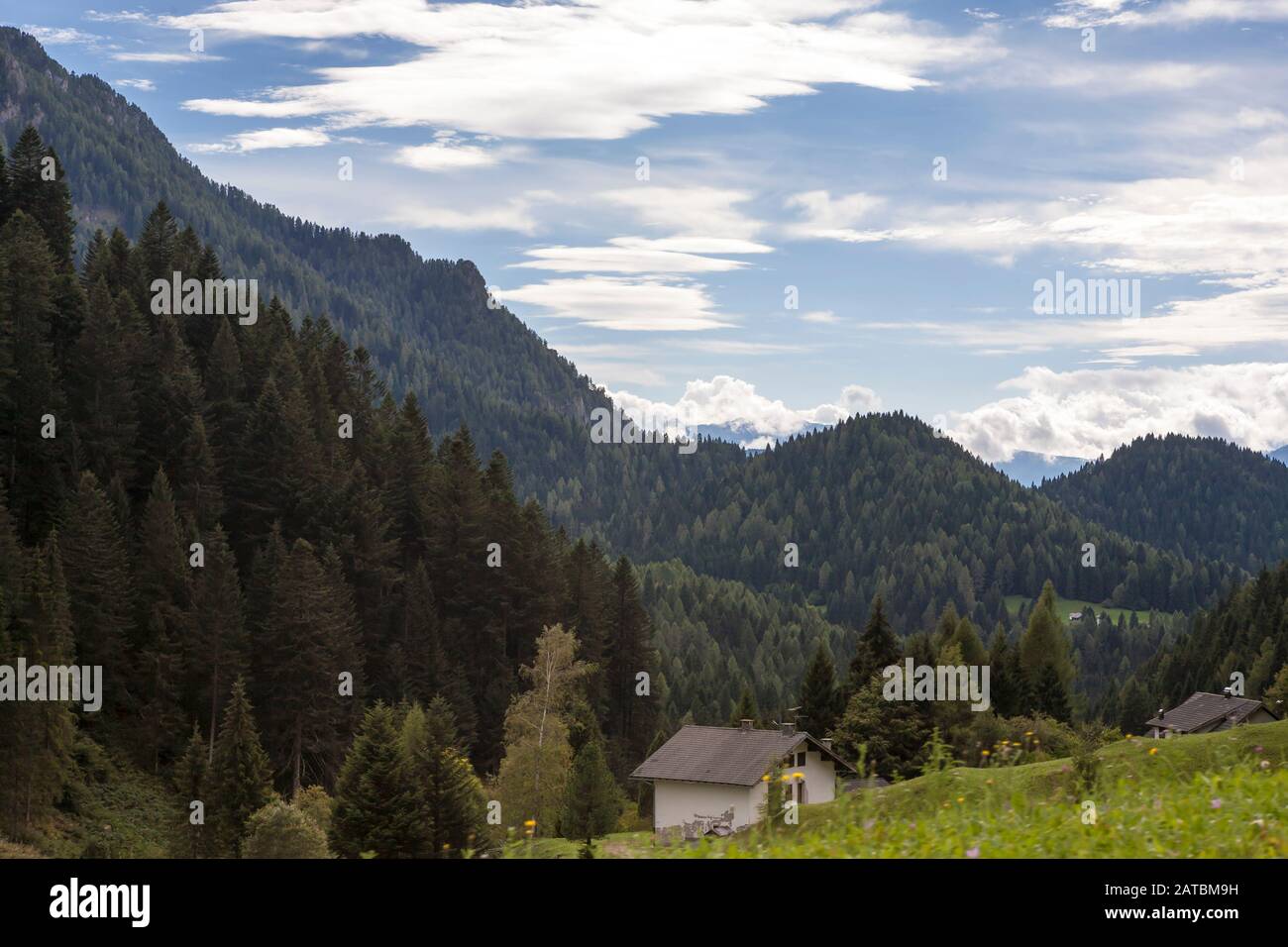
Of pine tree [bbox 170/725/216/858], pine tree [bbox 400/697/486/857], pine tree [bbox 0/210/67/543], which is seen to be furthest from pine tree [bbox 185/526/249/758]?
pine tree [bbox 400/697/486/857]

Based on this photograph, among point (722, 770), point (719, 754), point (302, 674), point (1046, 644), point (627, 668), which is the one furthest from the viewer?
point (1046, 644)

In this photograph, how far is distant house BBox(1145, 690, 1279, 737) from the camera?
80875 mm

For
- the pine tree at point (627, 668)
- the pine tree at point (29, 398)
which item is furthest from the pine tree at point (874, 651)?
the pine tree at point (29, 398)

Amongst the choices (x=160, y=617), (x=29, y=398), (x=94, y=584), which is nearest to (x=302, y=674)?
(x=160, y=617)

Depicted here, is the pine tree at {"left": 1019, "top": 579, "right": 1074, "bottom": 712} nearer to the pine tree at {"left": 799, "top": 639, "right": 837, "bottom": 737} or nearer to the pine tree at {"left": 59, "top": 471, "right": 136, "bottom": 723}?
the pine tree at {"left": 799, "top": 639, "right": 837, "bottom": 737}

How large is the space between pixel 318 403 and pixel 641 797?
36.9m

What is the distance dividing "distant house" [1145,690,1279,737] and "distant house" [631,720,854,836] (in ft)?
87.6

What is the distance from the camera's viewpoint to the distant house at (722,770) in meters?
60.1

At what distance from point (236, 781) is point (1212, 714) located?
212 ft

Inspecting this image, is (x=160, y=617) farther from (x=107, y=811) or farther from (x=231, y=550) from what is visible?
(x=107, y=811)

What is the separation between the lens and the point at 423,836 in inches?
1630

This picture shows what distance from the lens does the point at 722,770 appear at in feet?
201
